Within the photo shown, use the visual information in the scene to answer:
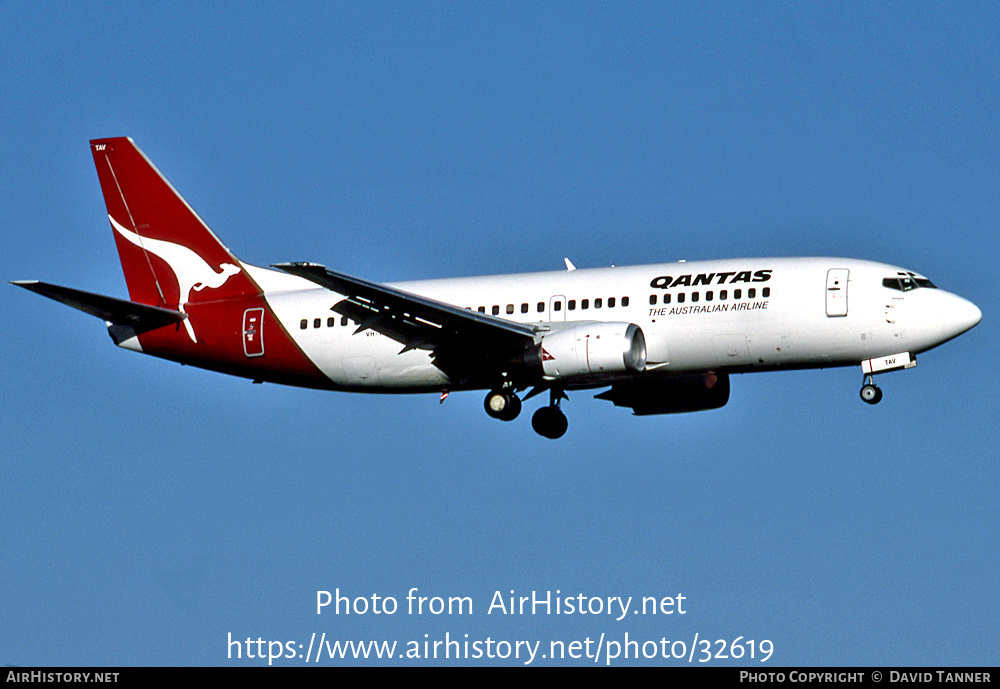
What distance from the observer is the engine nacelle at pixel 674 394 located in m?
52.1

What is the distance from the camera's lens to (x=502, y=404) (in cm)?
5016

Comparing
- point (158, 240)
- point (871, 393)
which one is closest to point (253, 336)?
point (158, 240)

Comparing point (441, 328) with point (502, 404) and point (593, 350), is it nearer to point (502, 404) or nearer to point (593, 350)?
point (502, 404)

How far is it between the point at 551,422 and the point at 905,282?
1222 cm

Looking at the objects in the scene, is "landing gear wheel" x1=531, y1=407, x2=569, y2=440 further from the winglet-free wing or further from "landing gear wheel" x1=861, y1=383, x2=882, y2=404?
"landing gear wheel" x1=861, y1=383, x2=882, y2=404

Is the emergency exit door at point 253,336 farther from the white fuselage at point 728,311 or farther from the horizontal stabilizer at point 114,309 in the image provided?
the white fuselage at point 728,311

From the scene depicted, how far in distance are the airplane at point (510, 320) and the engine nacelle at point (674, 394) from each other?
4cm

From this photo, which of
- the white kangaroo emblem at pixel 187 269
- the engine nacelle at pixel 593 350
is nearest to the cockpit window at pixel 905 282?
the engine nacelle at pixel 593 350

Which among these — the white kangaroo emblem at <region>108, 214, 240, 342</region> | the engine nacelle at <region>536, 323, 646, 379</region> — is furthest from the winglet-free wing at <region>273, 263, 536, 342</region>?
the white kangaroo emblem at <region>108, 214, 240, 342</region>

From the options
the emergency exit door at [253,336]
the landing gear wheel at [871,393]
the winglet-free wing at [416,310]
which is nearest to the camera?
the winglet-free wing at [416,310]

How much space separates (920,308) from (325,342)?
1765 cm
